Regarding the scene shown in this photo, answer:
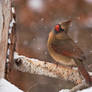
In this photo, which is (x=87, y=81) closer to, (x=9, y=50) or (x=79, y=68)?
(x=79, y=68)

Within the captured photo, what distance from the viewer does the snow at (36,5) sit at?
4605mm

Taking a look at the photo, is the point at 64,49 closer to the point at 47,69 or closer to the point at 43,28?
the point at 47,69

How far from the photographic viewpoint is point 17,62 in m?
2.32

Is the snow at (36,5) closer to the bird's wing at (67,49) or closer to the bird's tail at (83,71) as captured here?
the bird's wing at (67,49)

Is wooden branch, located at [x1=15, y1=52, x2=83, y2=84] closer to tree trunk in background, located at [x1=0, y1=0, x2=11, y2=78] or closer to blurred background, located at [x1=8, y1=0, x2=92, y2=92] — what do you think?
tree trunk in background, located at [x1=0, y1=0, x2=11, y2=78]

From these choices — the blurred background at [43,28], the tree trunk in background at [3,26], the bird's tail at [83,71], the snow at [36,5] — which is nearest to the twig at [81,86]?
the bird's tail at [83,71]

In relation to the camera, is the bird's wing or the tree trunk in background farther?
the bird's wing

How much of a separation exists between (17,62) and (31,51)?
1.55 metres

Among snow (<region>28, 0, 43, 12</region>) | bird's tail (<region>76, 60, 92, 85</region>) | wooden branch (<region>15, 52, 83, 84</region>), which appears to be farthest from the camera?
snow (<region>28, 0, 43, 12</region>)

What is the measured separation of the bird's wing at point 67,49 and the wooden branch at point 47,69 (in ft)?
0.31

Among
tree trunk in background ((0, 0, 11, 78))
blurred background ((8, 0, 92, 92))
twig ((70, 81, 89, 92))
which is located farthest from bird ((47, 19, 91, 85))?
blurred background ((8, 0, 92, 92))

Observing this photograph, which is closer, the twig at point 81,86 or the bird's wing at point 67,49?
the twig at point 81,86

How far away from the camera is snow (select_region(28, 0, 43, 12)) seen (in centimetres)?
461

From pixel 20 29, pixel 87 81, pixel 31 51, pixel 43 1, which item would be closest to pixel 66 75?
pixel 87 81
